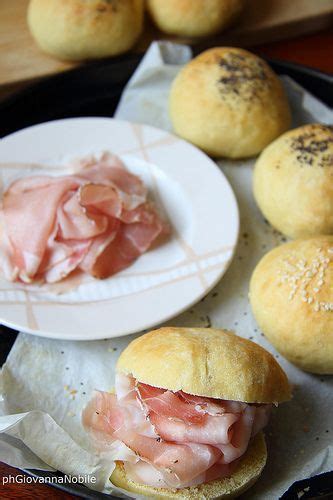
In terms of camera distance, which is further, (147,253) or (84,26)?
(84,26)

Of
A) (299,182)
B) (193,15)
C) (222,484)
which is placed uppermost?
(193,15)

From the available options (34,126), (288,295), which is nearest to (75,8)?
(34,126)

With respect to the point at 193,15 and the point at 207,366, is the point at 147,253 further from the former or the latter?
the point at 193,15

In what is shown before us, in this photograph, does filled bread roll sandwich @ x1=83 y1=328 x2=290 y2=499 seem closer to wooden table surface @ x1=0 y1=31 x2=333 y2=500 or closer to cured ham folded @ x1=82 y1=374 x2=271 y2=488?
cured ham folded @ x1=82 y1=374 x2=271 y2=488

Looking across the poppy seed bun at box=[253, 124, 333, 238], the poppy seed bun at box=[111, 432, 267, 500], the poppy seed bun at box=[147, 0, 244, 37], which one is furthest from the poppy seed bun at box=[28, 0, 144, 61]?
the poppy seed bun at box=[111, 432, 267, 500]

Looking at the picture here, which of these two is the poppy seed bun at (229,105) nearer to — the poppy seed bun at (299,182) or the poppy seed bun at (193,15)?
the poppy seed bun at (299,182)

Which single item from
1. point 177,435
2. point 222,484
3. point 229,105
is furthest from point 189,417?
point 229,105

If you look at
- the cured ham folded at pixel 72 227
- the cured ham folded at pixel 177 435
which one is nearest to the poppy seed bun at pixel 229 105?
the cured ham folded at pixel 72 227
